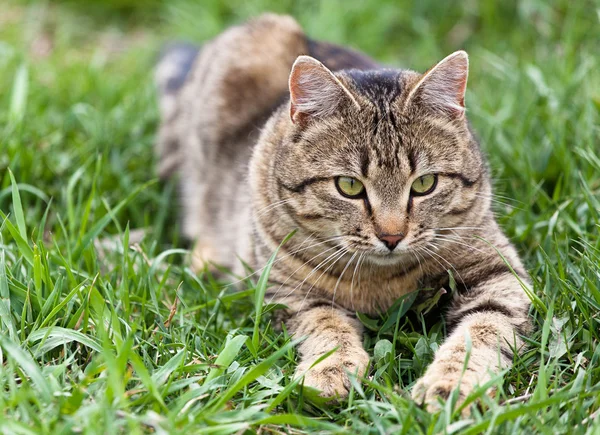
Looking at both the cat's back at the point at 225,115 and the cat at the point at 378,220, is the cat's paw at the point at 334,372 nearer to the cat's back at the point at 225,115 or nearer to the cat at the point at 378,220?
the cat at the point at 378,220

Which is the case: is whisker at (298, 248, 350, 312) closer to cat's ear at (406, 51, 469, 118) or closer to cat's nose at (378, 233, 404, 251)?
cat's nose at (378, 233, 404, 251)

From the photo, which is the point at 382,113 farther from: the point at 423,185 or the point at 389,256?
the point at 389,256

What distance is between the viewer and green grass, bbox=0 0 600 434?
227 cm

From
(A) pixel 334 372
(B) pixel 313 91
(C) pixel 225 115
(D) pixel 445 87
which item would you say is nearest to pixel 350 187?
(B) pixel 313 91

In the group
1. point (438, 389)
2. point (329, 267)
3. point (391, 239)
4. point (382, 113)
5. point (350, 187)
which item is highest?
point (382, 113)

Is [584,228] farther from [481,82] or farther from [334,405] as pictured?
[481,82]

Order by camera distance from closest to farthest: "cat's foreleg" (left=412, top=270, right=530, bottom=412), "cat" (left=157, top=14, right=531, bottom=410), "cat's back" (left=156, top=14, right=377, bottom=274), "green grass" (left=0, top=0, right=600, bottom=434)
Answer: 1. "green grass" (left=0, top=0, right=600, bottom=434)
2. "cat's foreleg" (left=412, top=270, right=530, bottom=412)
3. "cat" (left=157, top=14, right=531, bottom=410)
4. "cat's back" (left=156, top=14, right=377, bottom=274)

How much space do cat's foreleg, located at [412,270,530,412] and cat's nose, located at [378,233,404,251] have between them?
0.39 meters

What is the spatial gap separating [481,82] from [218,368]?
3.55m

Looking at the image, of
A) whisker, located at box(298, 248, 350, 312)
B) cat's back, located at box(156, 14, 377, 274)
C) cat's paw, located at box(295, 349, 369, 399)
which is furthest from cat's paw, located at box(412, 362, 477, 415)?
cat's back, located at box(156, 14, 377, 274)

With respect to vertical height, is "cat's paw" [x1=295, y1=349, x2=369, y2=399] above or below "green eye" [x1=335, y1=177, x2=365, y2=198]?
below

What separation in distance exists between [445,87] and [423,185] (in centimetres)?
41

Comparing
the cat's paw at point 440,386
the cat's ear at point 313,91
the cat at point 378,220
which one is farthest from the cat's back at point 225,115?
the cat's paw at point 440,386

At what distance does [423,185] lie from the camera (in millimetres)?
2834
